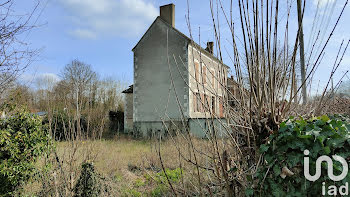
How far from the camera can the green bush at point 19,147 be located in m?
4.22

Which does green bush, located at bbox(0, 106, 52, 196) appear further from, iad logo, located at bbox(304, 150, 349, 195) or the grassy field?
iad logo, located at bbox(304, 150, 349, 195)

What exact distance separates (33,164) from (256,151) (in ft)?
14.0

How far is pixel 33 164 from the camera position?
14.6 feet

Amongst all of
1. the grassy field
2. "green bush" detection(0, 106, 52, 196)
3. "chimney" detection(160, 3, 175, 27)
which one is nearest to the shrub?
the grassy field

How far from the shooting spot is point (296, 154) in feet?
5.93

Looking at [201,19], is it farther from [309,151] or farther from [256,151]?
[309,151]

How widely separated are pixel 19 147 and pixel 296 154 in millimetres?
4752

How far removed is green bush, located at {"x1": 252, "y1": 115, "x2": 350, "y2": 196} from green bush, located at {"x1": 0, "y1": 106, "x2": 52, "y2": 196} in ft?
13.6

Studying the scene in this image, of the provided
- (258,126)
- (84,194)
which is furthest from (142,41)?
(258,126)

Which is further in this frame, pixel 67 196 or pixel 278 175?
pixel 67 196

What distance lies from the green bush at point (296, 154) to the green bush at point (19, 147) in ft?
13.6

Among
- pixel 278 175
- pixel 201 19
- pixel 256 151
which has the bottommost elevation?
pixel 278 175

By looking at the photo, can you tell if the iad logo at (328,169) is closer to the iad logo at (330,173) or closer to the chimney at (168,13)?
the iad logo at (330,173)

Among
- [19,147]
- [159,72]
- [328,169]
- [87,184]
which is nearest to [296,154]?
[328,169]
